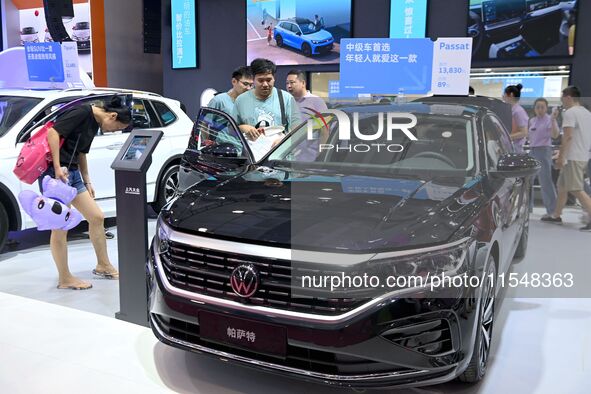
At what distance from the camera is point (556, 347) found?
3000 millimetres

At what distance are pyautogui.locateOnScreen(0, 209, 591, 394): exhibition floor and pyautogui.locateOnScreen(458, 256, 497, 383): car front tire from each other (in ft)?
0.31

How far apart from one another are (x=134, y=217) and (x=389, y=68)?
7.10 feet

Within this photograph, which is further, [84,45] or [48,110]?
[84,45]

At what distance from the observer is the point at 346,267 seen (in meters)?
1.99

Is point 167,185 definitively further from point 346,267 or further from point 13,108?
point 346,267

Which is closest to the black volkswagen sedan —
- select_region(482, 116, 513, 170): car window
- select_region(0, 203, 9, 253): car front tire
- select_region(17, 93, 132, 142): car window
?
select_region(482, 116, 513, 170): car window

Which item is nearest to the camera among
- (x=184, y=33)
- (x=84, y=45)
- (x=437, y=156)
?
(x=437, y=156)

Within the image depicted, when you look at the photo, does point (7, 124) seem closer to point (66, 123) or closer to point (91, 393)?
point (66, 123)

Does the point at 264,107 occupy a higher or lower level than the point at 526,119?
higher

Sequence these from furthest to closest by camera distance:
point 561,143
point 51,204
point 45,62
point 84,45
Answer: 1. point 84,45
2. point 45,62
3. point 561,143
4. point 51,204

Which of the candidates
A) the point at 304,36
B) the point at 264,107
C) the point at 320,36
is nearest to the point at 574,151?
the point at 264,107

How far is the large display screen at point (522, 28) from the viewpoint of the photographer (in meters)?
7.07

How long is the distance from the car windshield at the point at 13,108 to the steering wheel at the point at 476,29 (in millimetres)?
5585

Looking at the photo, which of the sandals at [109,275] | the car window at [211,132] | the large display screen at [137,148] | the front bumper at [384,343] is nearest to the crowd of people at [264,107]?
the car window at [211,132]
